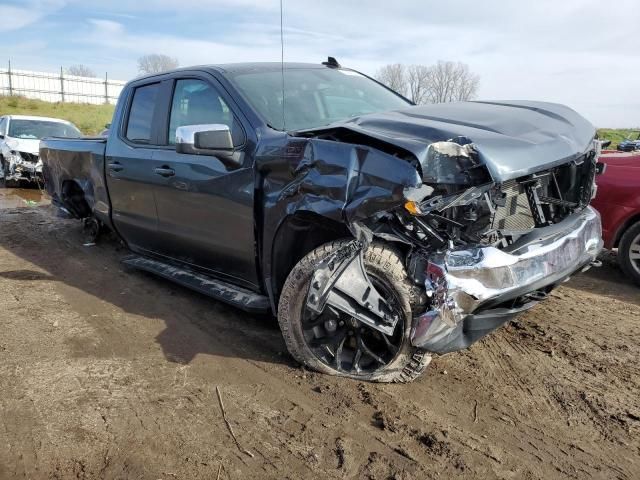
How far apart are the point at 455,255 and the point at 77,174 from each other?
4708 mm

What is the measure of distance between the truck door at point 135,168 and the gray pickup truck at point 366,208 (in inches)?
7.4

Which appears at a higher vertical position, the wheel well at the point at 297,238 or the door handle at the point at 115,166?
the door handle at the point at 115,166

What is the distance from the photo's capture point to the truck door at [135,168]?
4.51 metres

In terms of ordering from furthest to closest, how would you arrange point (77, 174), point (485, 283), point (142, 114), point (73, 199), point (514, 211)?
point (73, 199), point (77, 174), point (142, 114), point (514, 211), point (485, 283)

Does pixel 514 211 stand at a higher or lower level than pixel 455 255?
higher

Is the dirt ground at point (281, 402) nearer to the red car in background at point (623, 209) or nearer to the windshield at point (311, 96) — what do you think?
the red car in background at point (623, 209)

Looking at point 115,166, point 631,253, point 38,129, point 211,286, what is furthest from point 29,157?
point 631,253

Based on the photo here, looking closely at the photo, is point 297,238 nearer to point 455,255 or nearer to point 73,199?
point 455,255

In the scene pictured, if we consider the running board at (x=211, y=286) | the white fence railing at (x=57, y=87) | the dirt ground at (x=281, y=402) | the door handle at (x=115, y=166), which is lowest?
the dirt ground at (x=281, y=402)

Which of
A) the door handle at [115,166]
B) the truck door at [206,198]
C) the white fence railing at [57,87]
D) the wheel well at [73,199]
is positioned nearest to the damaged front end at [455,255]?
the truck door at [206,198]

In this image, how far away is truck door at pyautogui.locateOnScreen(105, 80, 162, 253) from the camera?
4508mm

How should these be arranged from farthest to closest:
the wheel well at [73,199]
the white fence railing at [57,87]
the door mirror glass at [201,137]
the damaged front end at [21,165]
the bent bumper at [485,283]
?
1. the white fence railing at [57,87]
2. the damaged front end at [21,165]
3. the wheel well at [73,199]
4. the door mirror glass at [201,137]
5. the bent bumper at [485,283]

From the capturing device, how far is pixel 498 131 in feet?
9.61

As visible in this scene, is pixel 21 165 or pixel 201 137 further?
pixel 21 165
